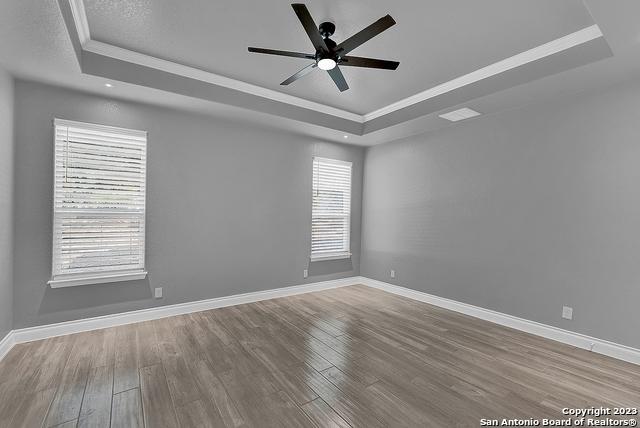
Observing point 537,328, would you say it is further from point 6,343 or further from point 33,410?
point 6,343

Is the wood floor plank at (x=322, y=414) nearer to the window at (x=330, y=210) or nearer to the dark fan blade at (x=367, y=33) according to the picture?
the dark fan blade at (x=367, y=33)

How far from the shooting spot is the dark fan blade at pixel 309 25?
1.95 metres

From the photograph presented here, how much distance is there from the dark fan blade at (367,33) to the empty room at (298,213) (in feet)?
0.05

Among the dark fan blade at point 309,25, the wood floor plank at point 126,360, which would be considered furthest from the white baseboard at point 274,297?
the dark fan blade at point 309,25

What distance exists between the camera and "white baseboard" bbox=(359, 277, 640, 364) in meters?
2.91

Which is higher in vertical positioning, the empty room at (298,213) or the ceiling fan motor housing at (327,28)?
the ceiling fan motor housing at (327,28)

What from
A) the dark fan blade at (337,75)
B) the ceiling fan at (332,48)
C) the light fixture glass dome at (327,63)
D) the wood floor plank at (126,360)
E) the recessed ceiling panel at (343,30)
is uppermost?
the recessed ceiling panel at (343,30)

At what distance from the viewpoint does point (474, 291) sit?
4.12 m

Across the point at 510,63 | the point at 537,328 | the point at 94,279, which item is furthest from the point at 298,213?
the point at 537,328

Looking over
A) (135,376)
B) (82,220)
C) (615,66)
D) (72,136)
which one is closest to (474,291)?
(615,66)

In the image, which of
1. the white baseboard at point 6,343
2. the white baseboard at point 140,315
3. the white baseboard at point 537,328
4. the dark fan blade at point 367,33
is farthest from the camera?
the white baseboard at point 140,315

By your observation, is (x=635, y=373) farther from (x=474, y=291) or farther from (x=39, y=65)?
(x=39, y=65)

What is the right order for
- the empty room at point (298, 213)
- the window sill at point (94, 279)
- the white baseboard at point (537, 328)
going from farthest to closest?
1. the window sill at point (94, 279)
2. the white baseboard at point (537, 328)
3. the empty room at point (298, 213)

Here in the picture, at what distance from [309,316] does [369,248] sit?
225 cm
